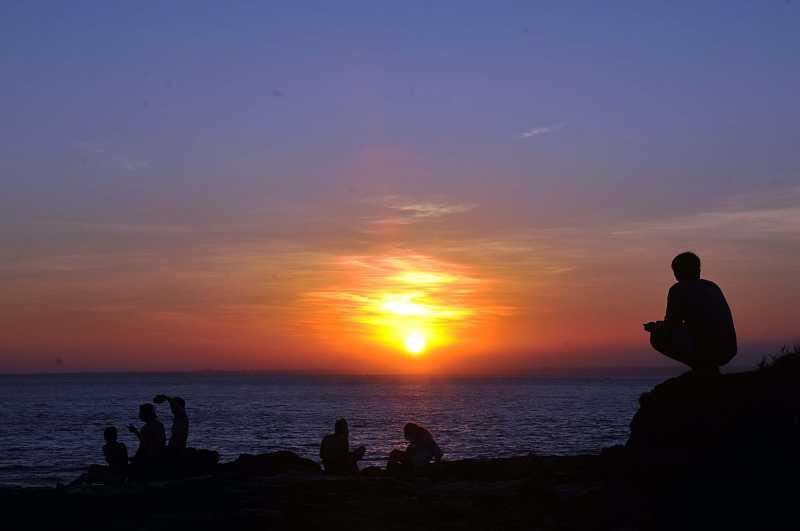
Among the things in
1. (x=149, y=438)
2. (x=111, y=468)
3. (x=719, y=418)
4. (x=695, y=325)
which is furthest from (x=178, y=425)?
(x=719, y=418)

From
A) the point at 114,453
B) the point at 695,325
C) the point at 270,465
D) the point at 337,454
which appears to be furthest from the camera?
the point at 114,453

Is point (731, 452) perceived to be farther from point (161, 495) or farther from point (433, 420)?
point (433, 420)

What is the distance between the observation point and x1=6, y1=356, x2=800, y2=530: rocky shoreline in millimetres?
9602

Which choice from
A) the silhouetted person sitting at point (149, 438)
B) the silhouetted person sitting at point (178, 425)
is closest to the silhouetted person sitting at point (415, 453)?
the silhouetted person sitting at point (178, 425)

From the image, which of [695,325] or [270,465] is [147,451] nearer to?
[270,465]

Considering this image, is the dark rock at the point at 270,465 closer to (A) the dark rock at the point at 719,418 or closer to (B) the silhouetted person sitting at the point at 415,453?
(B) the silhouetted person sitting at the point at 415,453

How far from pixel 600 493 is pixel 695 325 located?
241 cm

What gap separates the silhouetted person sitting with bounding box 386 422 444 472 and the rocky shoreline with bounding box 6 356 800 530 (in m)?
5.15

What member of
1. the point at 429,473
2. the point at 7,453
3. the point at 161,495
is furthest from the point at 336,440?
the point at 7,453

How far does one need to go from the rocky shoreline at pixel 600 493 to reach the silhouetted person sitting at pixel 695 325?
37 cm

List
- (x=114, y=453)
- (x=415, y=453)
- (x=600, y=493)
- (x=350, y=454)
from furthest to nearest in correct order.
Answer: (x=350, y=454), (x=114, y=453), (x=415, y=453), (x=600, y=493)

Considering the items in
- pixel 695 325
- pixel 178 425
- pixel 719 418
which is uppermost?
pixel 695 325

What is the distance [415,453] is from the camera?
18766mm

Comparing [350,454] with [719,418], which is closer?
[719,418]
